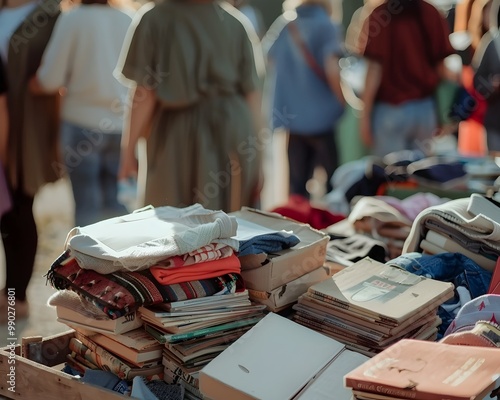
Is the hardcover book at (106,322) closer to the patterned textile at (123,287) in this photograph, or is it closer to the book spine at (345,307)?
the patterned textile at (123,287)

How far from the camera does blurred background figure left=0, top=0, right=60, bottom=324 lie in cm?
405

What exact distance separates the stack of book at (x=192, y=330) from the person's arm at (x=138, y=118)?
7.06 feet

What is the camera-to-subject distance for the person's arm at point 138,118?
13.5 ft

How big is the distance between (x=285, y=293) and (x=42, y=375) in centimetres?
67

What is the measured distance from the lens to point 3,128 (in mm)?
3988

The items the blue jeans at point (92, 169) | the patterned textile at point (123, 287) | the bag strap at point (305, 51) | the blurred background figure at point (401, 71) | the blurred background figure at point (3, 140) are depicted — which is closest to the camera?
the patterned textile at point (123, 287)

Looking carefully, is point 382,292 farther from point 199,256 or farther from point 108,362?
point 108,362

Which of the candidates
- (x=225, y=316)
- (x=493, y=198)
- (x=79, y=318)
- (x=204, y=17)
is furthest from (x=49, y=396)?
(x=204, y=17)

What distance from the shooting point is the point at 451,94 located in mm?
5266

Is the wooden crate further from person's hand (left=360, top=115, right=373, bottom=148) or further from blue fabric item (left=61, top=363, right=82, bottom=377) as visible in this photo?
person's hand (left=360, top=115, right=373, bottom=148)

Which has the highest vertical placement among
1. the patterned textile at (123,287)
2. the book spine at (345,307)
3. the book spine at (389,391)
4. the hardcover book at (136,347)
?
the patterned textile at (123,287)

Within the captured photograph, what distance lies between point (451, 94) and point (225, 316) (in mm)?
3529

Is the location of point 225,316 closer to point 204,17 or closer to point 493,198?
point 493,198

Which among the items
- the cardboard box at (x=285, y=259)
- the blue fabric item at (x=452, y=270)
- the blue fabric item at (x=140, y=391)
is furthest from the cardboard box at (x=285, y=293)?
the blue fabric item at (x=140, y=391)
